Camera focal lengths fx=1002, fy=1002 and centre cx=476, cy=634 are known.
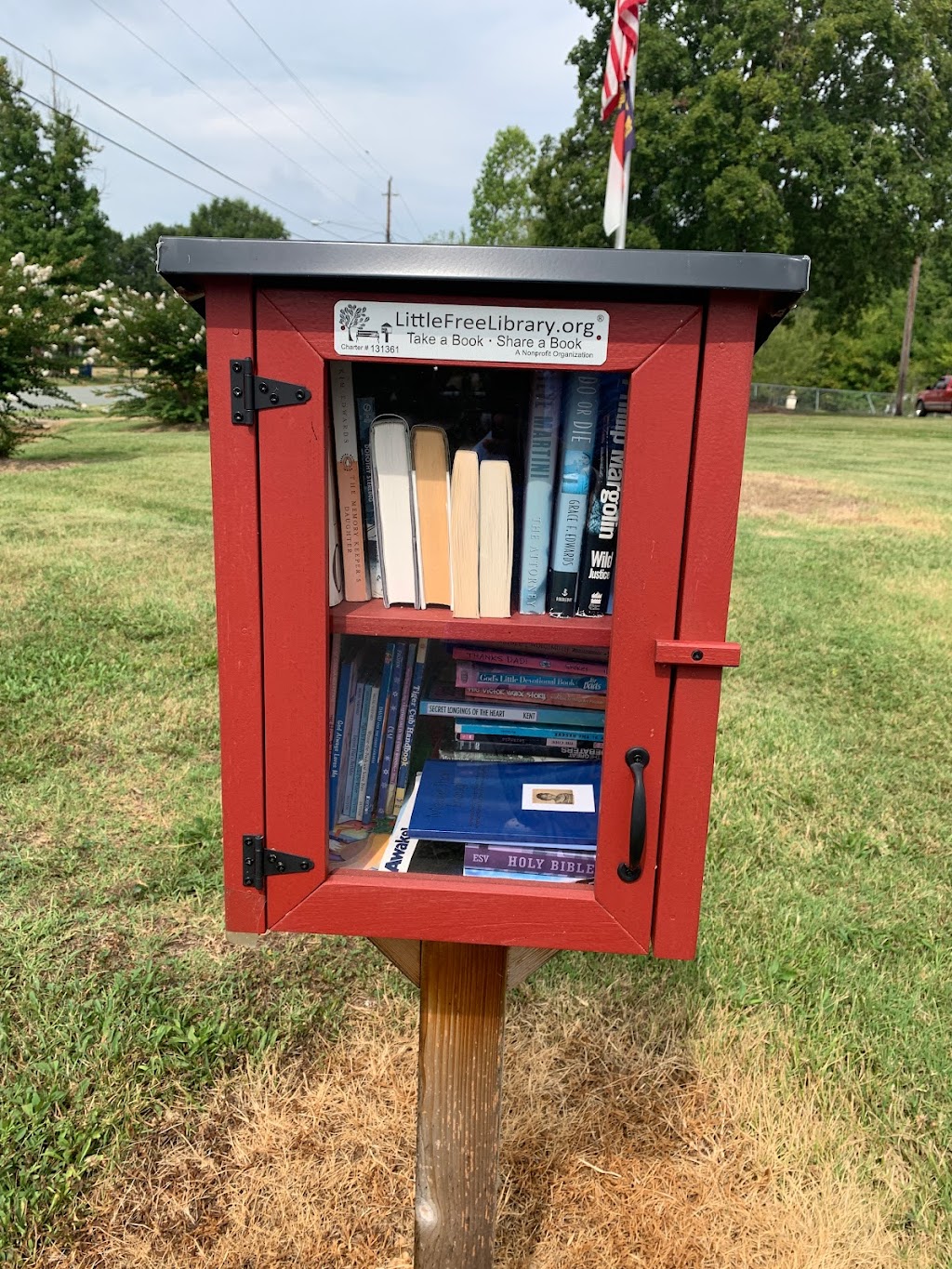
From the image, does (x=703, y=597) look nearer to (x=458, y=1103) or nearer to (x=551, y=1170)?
(x=458, y=1103)

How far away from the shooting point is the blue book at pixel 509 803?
1.39 m

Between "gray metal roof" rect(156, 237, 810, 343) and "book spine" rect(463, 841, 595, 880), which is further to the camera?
"book spine" rect(463, 841, 595, 880)

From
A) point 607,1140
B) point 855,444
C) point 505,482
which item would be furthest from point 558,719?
point 855,444

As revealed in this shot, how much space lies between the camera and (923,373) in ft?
121

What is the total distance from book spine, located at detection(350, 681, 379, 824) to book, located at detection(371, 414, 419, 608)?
160 millimetres

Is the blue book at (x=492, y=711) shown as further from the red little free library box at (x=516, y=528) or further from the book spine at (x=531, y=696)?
the red little free library box at (x=516, y=528)

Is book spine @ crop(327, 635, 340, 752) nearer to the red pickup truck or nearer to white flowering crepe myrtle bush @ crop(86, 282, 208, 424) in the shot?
white flowering crepe myrtle bush @ crop(86, 282, 208, 424)

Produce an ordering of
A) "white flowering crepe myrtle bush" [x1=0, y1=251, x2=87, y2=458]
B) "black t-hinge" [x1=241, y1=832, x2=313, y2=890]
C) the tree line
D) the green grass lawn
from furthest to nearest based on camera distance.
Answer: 1. the tree line
2. "white flowering crepe myrtle bush" [x1=0, y1=251, x2=87, y2=458]
3. the green grass lawn
4. "black t-hinge" [x1=241, y1=832, x2=313, y2=890]

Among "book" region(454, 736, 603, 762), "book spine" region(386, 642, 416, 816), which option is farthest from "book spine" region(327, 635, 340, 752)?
"book" region(454, 736, 603, 762)

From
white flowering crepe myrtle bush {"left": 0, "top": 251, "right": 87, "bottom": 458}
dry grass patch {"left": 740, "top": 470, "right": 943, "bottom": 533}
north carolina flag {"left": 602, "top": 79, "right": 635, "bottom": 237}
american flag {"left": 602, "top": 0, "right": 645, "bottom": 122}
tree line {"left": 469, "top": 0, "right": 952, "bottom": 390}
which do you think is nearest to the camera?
american flag {"left": 602, "top": 0, "right": 645, "bottom": 122}

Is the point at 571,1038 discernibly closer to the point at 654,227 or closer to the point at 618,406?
the point at 618,406

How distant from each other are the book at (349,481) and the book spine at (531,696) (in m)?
0.23

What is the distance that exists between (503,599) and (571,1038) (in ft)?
5.09

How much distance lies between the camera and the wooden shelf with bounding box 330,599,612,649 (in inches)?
51.9
